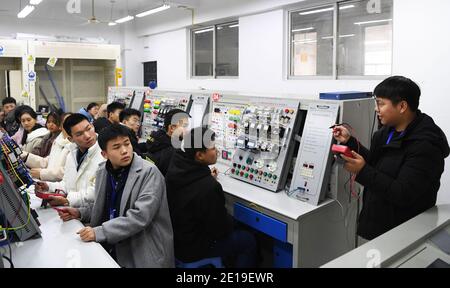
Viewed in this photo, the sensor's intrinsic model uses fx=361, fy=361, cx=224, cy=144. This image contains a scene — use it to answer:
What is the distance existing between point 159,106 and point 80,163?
176cm

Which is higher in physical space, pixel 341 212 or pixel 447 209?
pixel 447 209

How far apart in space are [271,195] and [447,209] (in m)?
1.06

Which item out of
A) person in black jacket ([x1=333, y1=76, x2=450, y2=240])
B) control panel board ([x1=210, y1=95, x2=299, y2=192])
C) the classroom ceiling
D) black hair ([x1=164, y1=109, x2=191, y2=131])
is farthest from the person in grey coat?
the classroom ceiling

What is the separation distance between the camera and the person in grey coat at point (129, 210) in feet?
5.85

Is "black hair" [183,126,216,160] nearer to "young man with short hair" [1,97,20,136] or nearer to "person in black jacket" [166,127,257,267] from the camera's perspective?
"person in black jacket" [166,127,257,267]

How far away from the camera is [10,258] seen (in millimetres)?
1553

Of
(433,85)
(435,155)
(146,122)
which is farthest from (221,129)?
(433,85)

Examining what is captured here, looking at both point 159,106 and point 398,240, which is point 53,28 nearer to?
point 159,106

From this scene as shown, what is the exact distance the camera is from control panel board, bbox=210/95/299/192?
96.7 inches

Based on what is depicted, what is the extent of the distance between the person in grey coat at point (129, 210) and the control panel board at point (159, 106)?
167 centimetres

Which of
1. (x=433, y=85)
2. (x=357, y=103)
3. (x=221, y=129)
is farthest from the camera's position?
(x=433, y=85)

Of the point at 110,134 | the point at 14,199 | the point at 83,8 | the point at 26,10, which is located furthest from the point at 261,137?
the point at 83,8
